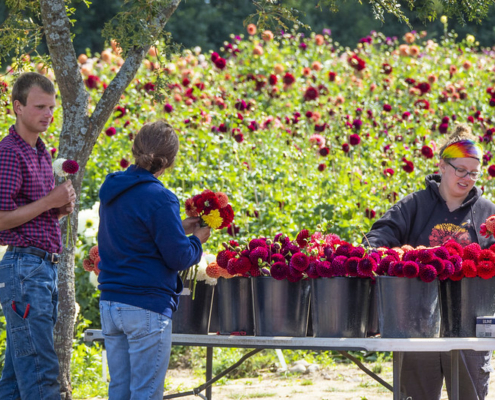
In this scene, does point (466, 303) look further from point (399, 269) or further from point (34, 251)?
point (34, 251)

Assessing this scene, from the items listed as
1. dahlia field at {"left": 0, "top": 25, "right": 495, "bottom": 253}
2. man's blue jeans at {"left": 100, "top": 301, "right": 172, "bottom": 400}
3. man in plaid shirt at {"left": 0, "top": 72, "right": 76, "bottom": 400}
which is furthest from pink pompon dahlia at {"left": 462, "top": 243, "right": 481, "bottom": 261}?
dahlia field at {"left": 0, "top": 25, "right": 495, "bottom": 253}

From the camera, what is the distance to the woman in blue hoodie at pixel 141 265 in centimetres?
Answer: 240

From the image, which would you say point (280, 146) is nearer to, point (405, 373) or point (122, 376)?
point (405, 373)

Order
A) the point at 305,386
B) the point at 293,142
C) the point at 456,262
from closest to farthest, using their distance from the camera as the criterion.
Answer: the point at 456,262 → the point at 305,386 → the point at 293,142

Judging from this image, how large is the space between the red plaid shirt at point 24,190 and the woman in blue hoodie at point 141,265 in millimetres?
417

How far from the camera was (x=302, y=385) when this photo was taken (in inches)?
182

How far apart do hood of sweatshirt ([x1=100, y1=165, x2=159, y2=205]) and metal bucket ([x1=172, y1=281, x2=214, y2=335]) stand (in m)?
0.61

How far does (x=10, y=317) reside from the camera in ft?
8.91

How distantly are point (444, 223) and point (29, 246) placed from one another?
6.20ft

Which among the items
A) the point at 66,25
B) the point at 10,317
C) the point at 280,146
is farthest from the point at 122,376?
the point at 280,146

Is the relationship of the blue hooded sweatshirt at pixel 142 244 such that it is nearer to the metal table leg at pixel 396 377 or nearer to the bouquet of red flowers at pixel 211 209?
the bouquet of red flowers at pixel 211 209

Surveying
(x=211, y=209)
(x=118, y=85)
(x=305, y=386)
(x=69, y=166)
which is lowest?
(x=305, y=386)

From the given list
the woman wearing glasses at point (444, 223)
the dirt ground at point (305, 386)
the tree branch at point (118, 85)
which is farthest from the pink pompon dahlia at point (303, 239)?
the dirt ground at point (305, 386)

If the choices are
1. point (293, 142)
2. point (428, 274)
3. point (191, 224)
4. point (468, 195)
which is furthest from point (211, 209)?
point (293, 142)
